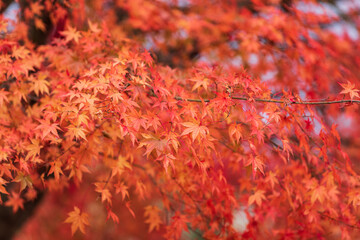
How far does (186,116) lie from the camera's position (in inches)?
90.3

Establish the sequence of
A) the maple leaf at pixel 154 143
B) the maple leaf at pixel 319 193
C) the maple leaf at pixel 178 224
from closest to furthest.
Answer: the maple leaf at pixel 154 143, the maple leaf at pixel 319 193, the maple leaf at pixel 178 224

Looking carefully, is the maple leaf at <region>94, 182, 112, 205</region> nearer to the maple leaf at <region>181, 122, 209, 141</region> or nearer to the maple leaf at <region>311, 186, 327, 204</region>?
the maple leaf at <region>181, 122, 209, 141</region>

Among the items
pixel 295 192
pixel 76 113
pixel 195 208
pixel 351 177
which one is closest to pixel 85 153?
pixel 76 113

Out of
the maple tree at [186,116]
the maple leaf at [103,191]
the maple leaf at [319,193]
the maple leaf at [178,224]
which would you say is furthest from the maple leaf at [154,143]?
the maple leaf at [319,193]

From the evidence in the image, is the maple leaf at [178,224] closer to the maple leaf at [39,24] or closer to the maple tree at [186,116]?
the maple tree at [186,116]

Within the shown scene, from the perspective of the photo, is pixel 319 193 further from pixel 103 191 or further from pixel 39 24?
pixel 39 24

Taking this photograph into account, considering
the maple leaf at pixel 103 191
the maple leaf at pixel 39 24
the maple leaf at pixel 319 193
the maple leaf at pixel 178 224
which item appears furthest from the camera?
the maple leaf at pixel 39 24

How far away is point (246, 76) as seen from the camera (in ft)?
7.85

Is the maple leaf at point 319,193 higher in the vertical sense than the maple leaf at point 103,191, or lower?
lower

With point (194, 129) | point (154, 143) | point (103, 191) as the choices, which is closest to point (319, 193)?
point (194, 129)

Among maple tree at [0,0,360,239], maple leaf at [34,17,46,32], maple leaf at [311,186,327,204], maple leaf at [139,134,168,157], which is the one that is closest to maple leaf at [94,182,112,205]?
maple tree at [0,0,360,239]

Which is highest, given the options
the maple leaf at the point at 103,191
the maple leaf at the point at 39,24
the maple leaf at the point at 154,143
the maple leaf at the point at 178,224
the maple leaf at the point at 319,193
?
the maple leaf at the point at 39,24

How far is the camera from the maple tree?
2.27 metres

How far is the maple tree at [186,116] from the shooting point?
2273 mm
